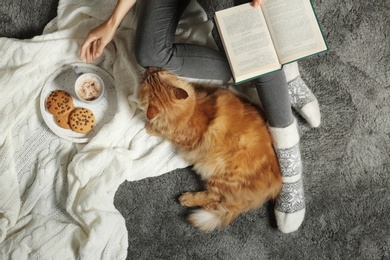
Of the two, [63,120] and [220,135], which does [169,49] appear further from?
[63,120]

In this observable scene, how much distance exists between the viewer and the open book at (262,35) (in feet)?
3.59

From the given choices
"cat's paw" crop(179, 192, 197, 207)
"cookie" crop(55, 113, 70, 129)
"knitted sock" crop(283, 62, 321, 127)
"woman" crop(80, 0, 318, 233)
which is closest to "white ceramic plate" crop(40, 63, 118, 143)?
"cookie" crop(55, 113, 70, 129)

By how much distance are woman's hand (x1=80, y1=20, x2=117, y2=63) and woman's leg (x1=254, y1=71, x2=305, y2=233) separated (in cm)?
50

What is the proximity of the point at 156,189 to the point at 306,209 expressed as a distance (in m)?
0.59

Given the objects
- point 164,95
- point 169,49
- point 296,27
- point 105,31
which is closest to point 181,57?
point 169,49

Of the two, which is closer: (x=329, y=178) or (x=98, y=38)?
(x=98, y=38)

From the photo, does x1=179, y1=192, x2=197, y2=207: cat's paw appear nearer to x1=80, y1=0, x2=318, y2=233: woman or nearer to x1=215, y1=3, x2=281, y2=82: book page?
x1=80, y1=0, x2=318, y2=233: woman

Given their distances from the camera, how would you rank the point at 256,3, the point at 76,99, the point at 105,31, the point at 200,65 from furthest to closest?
1. the point at 76,99
2. the point at 200,65
3. the point at 105,31
4. the point at 256,3

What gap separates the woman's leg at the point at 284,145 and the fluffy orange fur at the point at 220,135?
0.04 m

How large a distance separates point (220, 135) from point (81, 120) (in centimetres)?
51

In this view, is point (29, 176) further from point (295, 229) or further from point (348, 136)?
point (348, 136)

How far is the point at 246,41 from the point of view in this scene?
1.10 meters

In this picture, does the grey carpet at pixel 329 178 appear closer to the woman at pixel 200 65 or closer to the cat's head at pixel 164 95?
the woman at pixel 200 65

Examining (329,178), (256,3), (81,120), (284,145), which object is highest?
(256,3)
